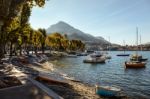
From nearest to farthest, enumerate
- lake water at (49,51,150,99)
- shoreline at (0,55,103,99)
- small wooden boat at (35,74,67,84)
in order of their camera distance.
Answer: shoreline at (0,55,103,99) → small wooden boat at (35,74,67,84) → lake water at (49,51,150,99)

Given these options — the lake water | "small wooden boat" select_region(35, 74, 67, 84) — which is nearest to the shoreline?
"small wooden boat" select_region(35, 74, 67, 84)

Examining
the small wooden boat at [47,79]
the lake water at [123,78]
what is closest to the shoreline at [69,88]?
the small wooden boat at [47,79]

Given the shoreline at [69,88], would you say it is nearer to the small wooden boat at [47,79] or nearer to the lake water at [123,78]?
the small wooden boat at [47,79]

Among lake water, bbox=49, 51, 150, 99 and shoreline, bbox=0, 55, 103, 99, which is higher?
shoreline, bbox=0, 55, 103, 99

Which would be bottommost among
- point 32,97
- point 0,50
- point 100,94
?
point 100,94

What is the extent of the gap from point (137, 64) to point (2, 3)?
6111 centimetres

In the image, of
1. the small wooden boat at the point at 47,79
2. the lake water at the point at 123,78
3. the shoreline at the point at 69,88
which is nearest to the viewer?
the shoreline at the point at 69,88

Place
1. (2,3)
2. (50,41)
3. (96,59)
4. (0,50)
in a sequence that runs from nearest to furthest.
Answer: (2,3) → (0,50) → (96,59) → (50,41)

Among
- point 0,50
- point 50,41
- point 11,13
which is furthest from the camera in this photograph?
point 50,41

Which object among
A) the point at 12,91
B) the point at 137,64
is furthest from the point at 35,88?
the point at 137,64

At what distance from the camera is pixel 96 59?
106 metres

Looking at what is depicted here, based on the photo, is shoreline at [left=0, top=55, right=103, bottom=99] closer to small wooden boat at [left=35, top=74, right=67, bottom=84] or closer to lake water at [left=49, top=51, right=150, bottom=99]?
small wooden boat at [left=35, top=74, right=67, bottom=84]

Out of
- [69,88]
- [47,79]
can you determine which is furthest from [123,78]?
[47,79]

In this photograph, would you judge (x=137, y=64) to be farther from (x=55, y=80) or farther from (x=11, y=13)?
(x=11, y=13)
